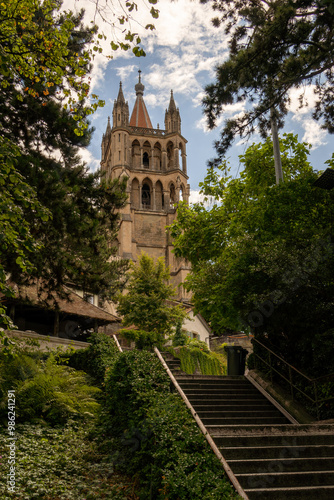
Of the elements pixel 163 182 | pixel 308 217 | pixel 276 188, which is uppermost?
pixel 163 182

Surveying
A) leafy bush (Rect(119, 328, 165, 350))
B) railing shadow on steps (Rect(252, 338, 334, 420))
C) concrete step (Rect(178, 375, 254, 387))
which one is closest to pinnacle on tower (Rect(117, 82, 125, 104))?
leafy bush (Rect(119, 328, 165, 350))

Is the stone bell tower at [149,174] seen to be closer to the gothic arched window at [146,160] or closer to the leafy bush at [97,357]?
the gothic arched window at [146,160]

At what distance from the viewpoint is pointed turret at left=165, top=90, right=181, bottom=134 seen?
65.3 metres

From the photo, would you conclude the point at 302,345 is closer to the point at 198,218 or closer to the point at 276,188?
the point at 276,188

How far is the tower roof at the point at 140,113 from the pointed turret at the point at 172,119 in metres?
4.80

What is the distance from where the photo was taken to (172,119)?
6600 centimetres

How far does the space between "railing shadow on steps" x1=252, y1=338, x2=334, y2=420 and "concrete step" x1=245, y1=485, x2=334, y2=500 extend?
362 cm

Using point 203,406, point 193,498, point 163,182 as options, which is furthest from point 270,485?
point 163,182

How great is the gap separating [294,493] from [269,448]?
Result: 1353mm

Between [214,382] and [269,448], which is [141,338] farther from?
[269,448]

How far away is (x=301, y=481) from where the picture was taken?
6.86m

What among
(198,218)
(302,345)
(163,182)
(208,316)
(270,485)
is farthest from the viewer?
(163,182)

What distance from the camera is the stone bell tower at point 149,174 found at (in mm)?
56250

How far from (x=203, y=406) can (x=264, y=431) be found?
216 cm
